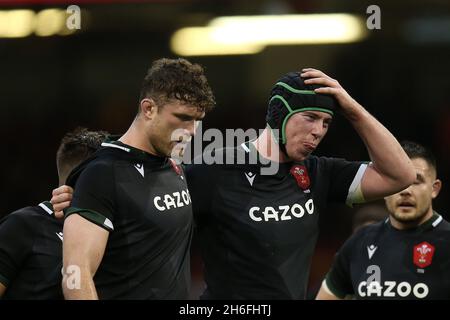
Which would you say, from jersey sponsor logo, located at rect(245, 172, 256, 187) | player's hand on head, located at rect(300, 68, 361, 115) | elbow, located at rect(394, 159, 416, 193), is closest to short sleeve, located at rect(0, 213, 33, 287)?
jersey sponsor logo, located at rect(245, 172, 256, 187)

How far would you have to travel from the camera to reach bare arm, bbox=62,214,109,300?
2.90 meters

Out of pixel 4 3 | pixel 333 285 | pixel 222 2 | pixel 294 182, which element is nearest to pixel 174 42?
pixel 222 2

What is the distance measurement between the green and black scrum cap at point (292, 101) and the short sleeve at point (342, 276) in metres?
1.18

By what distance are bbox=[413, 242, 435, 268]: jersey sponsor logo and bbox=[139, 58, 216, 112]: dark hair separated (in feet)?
5.28

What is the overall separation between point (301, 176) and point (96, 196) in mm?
1049

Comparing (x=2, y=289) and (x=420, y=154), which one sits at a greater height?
(x=420, y=154)

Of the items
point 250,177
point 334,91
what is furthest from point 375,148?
point 250,177

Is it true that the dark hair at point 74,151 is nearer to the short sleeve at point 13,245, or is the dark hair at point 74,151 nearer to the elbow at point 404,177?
the short sleeve at point 13,245

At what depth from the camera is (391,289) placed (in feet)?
Answer: 14.2

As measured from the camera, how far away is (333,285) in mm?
4621

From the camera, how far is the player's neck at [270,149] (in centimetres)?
369

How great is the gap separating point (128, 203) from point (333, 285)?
6.07 ft

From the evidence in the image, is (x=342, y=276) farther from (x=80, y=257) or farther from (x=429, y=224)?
(x=80, y=257)
